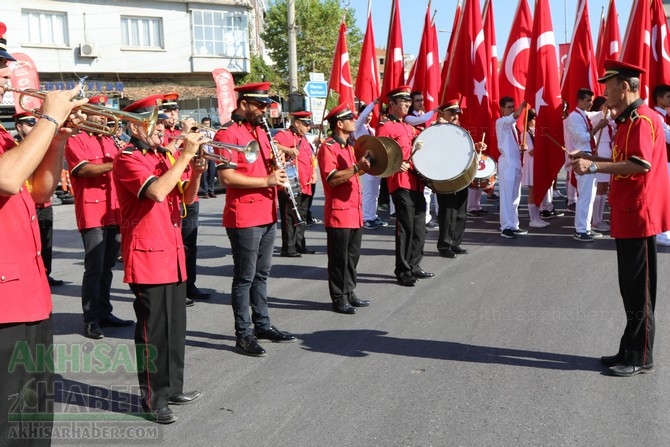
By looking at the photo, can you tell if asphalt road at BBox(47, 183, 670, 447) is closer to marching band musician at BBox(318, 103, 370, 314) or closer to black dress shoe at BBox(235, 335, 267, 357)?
black dress shoe at BBox(235, 335, 267, 357)

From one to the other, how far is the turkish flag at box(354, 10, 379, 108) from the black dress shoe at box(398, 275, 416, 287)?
245 inches

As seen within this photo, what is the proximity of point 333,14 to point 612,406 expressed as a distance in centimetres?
4748

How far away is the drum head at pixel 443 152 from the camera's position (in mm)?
8258

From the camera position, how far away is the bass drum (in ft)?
27.1

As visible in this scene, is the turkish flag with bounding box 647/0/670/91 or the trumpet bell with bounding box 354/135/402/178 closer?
the trumpet bell with bounding box 354/135/402/178

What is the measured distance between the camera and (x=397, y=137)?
8133mm

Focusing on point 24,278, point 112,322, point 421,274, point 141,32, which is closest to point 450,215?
point 421,274

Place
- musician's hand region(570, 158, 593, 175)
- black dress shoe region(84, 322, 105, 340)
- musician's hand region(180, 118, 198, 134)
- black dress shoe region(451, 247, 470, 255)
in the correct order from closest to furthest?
musician's hand region(180, 118, 198, 134) → musician's hand region(570, 158, 593, 175) → black dress shoe region(84, 322, 105, 340) → black dress shoe region(451, 247, 470, 255)

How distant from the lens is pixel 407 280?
8.02 m

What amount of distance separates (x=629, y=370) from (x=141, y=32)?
35514 mm

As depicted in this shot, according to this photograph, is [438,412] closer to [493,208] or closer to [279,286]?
[279,286]

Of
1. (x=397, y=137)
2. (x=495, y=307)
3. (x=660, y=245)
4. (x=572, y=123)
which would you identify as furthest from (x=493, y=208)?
(x=495, y=307)

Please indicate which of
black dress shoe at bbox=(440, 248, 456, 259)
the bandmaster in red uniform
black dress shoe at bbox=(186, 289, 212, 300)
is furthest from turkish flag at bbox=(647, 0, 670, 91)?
black dress shoe at bbox=(186, 289, 212, 300)

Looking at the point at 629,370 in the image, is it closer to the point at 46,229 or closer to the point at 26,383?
the point at 26,383
